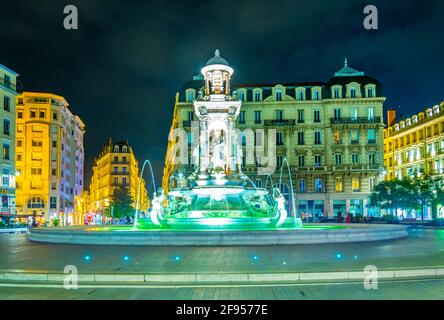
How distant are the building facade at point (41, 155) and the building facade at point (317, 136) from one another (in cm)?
2464

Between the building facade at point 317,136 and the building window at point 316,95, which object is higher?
the building window at point 316,95

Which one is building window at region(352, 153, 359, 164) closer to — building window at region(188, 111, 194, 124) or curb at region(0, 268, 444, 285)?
building window at region(188, 111, 194, 124)

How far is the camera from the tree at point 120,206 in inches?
3664

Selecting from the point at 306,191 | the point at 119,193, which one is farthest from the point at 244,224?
the point at 119,193

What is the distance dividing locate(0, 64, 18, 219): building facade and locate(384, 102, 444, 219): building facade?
49.9 meters

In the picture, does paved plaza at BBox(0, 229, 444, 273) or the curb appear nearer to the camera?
the curb

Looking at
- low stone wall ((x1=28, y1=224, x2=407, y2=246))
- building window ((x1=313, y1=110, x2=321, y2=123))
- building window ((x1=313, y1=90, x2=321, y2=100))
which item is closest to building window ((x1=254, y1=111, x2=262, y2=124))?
building window ((x1=313, y1=110, x2=321, y2=123))

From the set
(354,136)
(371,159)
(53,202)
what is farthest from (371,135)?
(53,202)

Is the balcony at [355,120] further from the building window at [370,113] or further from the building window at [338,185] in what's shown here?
the building window at [338,185]

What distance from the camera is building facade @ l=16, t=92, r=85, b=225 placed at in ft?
286

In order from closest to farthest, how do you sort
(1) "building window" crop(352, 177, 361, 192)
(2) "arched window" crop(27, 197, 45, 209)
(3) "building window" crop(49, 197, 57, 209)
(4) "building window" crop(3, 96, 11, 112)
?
(4) "building window" crop(3, 96, 11, 112) → (1) "building window" crop(352, 177, 361, 192) → (2) "arched window" crop(27, 197, 45, 209) → (3) "building window" crop(49, 197, 57, 209)

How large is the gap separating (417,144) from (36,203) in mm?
62250

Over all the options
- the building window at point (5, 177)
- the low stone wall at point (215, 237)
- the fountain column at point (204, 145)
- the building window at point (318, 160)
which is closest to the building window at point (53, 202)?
the building window at point (5, 177)

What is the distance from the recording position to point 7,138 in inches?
2447
